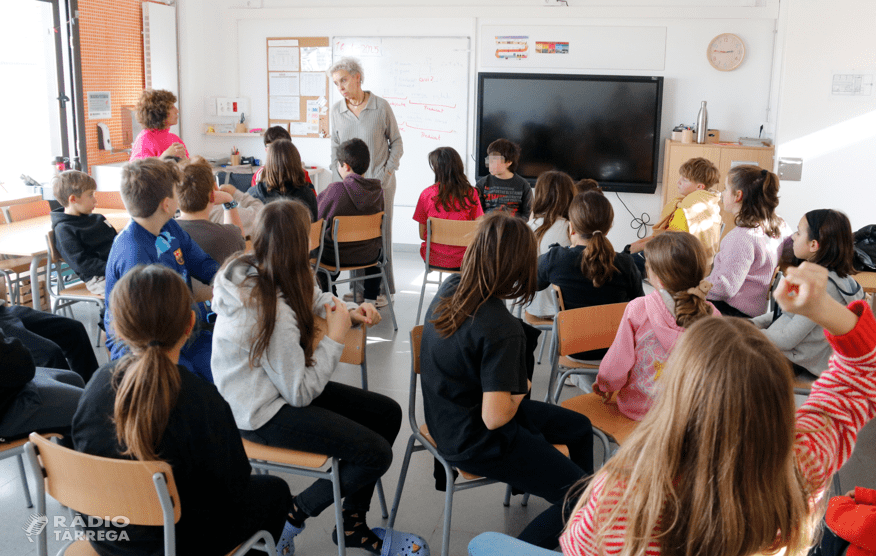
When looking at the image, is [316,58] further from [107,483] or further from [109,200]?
[107,483]

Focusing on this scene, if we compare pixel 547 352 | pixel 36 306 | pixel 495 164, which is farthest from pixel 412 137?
pixel 36 306

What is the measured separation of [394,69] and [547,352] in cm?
349

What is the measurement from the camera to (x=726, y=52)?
Answer: 244 inches

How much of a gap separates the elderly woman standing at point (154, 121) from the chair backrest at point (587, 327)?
330 cm

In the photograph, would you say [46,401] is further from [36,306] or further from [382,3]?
[382,3]

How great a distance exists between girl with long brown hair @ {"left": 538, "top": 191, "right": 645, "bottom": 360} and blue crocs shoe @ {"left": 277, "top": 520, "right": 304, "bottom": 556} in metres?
1.43

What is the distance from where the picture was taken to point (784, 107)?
5.91 metres

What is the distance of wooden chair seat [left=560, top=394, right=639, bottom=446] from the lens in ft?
7.30

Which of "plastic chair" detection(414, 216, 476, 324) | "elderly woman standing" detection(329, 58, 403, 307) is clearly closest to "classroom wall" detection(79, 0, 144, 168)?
"elderly woman standing" detection(329, 58, 403, 307)

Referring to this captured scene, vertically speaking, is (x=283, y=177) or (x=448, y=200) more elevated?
(x=283, y=177)

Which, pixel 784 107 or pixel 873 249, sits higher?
pixel 784 107

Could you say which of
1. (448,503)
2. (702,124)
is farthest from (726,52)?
(448,503)

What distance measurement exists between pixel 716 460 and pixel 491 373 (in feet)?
2.96

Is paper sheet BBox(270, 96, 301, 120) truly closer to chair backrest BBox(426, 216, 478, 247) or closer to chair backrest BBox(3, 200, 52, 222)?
chair backrest BBox(3, 200, 52, 222)
